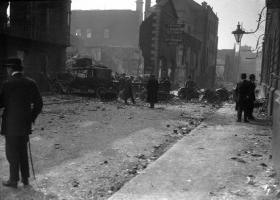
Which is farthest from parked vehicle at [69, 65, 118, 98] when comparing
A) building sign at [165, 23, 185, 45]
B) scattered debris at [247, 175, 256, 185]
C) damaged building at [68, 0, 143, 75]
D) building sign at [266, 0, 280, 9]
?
damaged building at [68, 0, 143, 75]

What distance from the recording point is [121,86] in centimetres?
2675

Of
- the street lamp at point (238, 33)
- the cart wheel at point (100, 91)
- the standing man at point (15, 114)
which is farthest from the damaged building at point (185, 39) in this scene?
the standing man at point (15, 114)

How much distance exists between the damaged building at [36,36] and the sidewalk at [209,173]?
18.3 metres

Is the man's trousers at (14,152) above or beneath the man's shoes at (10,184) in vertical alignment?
above

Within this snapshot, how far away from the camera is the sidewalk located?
577 centimetres

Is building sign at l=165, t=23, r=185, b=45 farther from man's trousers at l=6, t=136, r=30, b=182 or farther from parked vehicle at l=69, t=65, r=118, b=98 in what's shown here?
man's trousers at l=6, t=136, r=30, b=182

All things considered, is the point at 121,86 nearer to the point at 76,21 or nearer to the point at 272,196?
the point at 272,196

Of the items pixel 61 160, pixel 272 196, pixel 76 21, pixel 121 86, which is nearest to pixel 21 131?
pixel 61 160

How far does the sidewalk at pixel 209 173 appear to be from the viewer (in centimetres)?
577

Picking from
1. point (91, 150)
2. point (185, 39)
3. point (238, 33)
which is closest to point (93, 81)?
point (238, 33)

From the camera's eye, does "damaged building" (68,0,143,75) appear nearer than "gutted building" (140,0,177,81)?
No

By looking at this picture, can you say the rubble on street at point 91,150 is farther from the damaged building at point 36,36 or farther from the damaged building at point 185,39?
the damaged building at point 185,39

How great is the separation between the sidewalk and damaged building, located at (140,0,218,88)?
88.6 feet

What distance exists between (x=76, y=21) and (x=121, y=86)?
4770cm
